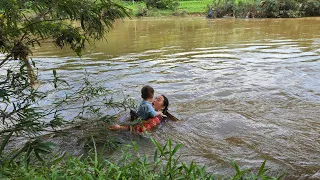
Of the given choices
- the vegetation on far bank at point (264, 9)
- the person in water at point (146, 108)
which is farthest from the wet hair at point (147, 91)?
the vegetation on far bank at point (264, 9)

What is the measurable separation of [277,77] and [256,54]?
11.4 feet

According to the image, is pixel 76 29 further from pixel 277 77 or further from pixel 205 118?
pixel 277 77

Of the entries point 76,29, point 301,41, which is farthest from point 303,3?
point 76,29

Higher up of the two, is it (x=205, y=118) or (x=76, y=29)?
(x=76, y=29)

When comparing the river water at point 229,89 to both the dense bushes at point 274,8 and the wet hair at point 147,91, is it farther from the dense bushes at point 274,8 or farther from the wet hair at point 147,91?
the dense bushes at point 274,8

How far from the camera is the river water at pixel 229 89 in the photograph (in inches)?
184

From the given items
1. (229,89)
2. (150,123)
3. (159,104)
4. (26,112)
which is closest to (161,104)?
(159,104)

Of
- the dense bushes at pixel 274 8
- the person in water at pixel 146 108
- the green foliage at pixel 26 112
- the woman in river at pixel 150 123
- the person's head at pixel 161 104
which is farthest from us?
the dense bushes at pixel 274 8

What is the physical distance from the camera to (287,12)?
29219 mm

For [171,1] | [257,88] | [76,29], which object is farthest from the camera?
[171,1]

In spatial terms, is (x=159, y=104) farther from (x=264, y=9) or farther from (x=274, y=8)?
(x=264, y=9)

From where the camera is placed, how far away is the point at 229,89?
8.02 metres

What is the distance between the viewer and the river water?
467 centimetres

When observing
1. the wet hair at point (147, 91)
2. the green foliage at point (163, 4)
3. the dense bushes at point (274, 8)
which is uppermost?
the green foliage at point (163, 4)
